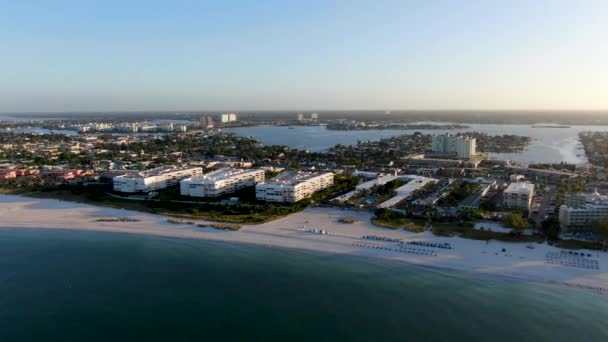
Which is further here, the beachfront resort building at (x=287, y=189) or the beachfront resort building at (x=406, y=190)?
the beachfront resort building at (x=287, y=189)

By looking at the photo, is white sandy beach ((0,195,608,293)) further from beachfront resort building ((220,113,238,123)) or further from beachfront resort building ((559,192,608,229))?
beachfront resort building ((220,113,238,123))

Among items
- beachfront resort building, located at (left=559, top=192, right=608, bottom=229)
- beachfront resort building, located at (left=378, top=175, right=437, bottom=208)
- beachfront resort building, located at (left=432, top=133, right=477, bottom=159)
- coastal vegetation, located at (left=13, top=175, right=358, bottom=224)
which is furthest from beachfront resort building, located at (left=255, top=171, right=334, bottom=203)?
beachfront resort building, located at (left=432, top=133, right=477, bottom=159)

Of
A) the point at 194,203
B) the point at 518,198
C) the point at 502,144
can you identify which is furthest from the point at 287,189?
the point at 502,144

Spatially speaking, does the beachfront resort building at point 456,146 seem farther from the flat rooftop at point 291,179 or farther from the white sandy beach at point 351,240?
the white sandy beach at point 351,240

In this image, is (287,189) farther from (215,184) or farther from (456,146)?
(456,146)

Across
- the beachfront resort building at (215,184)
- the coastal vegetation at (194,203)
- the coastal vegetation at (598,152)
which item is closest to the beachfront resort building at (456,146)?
the coastal vegetation at (598,152)

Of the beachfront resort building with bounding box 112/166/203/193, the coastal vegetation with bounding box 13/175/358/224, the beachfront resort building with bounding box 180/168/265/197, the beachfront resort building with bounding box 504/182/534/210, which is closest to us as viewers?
the coastal vegetation with bounding box 13/175/358/224
